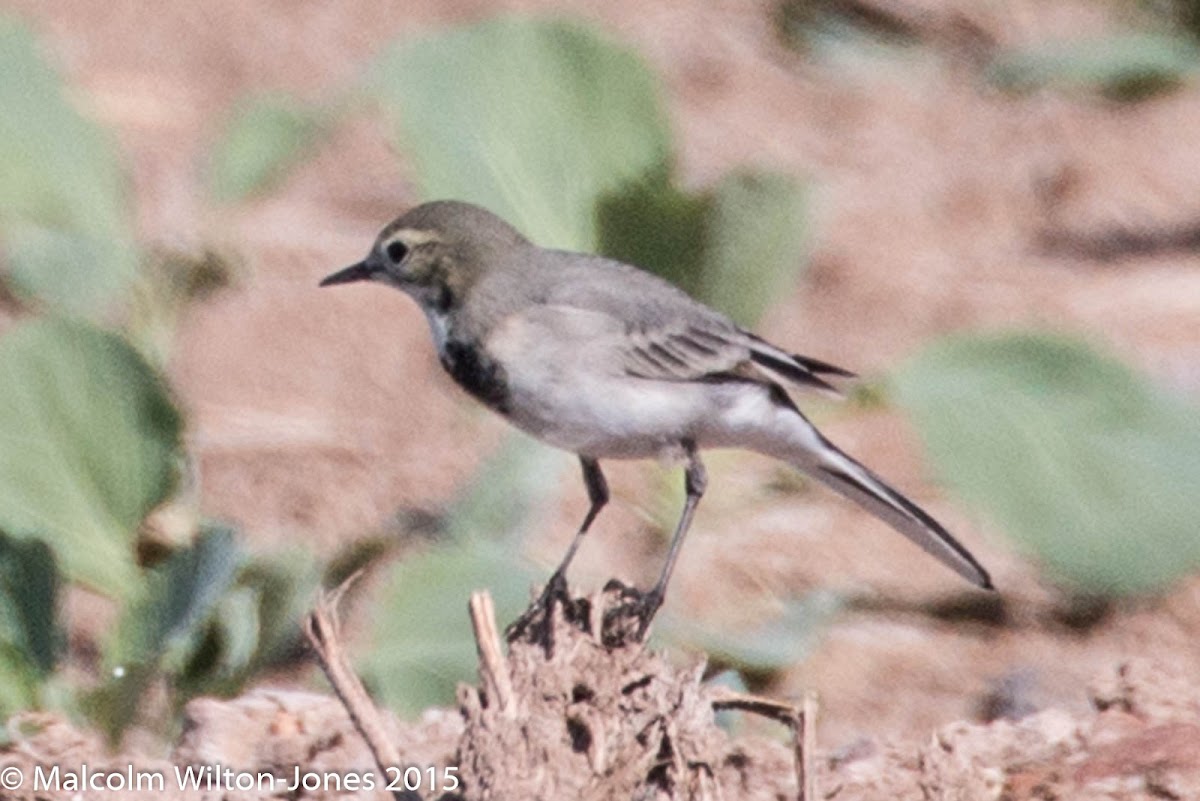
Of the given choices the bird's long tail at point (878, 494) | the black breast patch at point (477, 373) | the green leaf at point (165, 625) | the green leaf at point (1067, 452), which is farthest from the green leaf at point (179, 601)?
the green leaf at point (1067, 452)

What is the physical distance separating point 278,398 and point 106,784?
349cm

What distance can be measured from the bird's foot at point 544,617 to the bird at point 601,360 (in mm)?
372

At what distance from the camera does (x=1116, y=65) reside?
866cm

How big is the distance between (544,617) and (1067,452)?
217cm

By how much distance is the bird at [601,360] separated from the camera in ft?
16.8

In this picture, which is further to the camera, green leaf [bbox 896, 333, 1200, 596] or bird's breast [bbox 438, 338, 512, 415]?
green leaf [bbox 896, 333, 1200, 596]

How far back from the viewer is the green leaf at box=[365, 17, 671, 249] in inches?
262

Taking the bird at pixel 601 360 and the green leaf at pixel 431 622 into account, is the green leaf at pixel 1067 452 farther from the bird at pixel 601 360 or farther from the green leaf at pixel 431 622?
the green leaf at pixel 431 622

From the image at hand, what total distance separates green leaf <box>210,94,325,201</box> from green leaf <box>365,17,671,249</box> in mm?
793

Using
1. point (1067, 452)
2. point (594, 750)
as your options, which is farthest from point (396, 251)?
point (594, 750)

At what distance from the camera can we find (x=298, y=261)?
8.30 meters

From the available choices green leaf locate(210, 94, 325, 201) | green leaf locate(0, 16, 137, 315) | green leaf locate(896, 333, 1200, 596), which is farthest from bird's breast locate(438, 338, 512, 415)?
green leaf locate(210, 94, 325, 201)

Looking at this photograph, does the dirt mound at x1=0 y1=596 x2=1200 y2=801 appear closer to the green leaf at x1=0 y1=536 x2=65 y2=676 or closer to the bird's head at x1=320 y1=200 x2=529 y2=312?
the green leaf at x1=0 y1=536 x2=65 y2=676

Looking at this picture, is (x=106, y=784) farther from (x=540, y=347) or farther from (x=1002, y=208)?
(x=1002, y=208)
